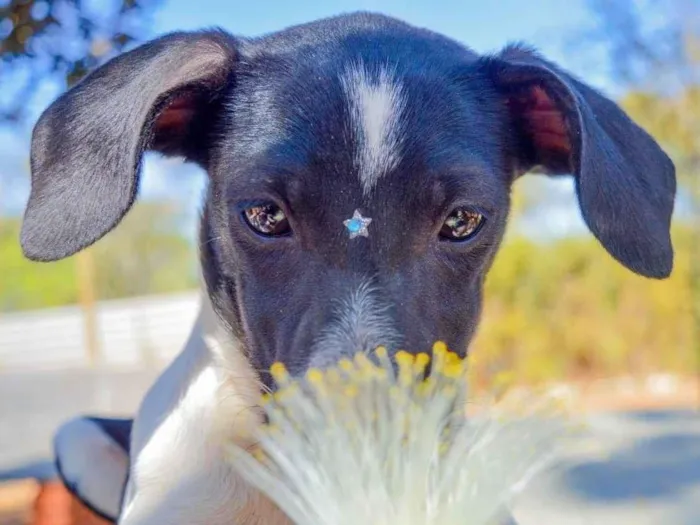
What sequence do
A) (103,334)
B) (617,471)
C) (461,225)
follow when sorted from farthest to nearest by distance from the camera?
(103,334)
(617,471)
(461,225)

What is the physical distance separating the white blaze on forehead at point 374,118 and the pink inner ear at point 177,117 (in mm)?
391

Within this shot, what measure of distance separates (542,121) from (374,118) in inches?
21.9

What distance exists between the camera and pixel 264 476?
27.8 inches

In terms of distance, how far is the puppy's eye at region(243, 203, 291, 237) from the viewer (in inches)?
55.1

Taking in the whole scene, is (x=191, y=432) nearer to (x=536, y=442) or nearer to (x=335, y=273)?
(x=335, y=273)

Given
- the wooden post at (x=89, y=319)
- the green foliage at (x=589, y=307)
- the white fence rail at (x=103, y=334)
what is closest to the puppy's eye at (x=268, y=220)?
the green foliage at (x=589, y=307)

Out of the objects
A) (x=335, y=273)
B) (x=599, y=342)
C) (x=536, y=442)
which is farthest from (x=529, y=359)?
(x=536, y=442)

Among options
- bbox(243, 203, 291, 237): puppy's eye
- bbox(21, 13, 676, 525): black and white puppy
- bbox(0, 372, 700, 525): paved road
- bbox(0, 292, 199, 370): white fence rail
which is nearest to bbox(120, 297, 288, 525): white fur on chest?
bbox(21, 13, 676, 525): black and white puppy

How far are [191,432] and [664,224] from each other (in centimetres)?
98

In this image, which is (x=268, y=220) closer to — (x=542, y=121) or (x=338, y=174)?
(x=338, y=174)

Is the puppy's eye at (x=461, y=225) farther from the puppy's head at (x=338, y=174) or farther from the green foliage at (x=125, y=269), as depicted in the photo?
the green foliage at (x=125, y=269)

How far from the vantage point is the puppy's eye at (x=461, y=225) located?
1.44m

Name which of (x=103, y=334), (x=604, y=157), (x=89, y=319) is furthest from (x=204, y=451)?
(x=103, y=334)

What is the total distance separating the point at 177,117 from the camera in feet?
5.70
